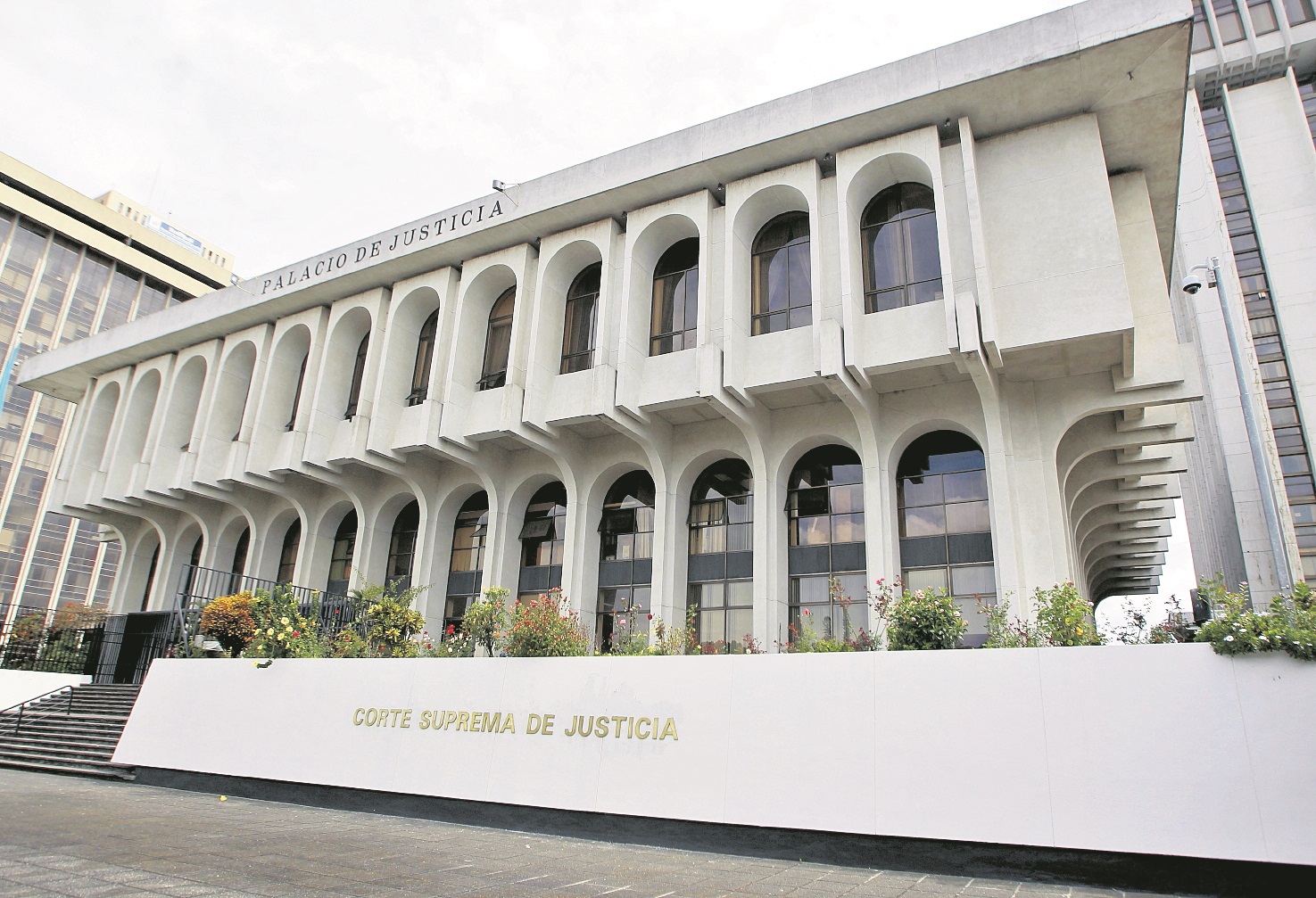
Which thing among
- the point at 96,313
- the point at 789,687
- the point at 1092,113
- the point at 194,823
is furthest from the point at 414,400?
the point at 96,313

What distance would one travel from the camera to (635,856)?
970cm

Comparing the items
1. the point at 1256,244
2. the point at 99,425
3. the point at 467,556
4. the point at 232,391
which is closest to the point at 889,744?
the point at 467,556

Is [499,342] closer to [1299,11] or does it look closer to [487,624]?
[487,624]

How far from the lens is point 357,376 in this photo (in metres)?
25.4

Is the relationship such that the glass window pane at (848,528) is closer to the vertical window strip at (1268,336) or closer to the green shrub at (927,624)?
the green shrub at (927,624)

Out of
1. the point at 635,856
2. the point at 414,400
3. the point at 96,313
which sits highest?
the point at 96,313

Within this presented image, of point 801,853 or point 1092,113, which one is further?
point 1092,113

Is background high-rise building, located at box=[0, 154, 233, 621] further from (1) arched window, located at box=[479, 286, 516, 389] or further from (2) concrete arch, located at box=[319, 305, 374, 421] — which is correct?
(1) arched window, located at box=[479, 286, 516, 389]

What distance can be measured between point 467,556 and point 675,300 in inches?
376

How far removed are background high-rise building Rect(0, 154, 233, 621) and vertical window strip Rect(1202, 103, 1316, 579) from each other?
232 ft

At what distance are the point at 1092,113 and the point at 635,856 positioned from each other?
15.6 meters

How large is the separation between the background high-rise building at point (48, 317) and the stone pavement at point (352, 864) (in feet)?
187

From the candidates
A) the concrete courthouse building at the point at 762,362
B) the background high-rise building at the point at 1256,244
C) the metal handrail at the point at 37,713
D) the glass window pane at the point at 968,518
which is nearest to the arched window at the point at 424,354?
the concrete courthouse building at the point at 762,362

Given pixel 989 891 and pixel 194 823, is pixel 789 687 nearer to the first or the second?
pixel 989 891
